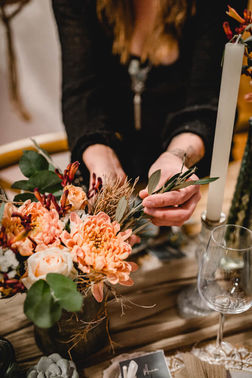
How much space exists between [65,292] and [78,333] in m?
0.15

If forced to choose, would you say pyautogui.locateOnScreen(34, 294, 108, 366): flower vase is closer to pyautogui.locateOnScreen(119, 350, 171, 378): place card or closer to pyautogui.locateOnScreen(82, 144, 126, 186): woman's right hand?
pyautogui.locateOnScreen(119, 350, 171, 378): place card

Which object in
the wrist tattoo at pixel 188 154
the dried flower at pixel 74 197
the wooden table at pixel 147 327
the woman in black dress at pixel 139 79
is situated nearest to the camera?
the dried flower at pixel 74 197

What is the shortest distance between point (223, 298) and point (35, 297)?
0.32m

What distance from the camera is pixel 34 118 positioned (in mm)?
2229

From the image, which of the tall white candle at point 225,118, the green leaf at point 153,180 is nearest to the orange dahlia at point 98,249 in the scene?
the green leaf at point 153,180

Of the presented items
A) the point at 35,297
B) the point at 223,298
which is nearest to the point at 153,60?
the point at 223,298

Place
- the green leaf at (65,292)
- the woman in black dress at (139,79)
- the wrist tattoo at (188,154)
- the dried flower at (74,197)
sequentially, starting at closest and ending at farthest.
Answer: the green leaf at (65,292) < the dried flower at (74,197) < the wrist tattoo at (188,154) < the woman in black dress at (139,79)

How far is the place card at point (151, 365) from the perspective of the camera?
52cm

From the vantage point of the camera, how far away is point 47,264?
1.26 ft

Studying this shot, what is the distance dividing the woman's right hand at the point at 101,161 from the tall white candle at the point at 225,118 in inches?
8.6

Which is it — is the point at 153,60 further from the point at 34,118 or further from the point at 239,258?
the point at 34,118

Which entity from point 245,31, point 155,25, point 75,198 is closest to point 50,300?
point 75,198

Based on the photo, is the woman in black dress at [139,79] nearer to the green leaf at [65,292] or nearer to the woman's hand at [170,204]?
the woman's hand at [170,204]

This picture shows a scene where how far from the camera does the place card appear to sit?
1.72 ft
